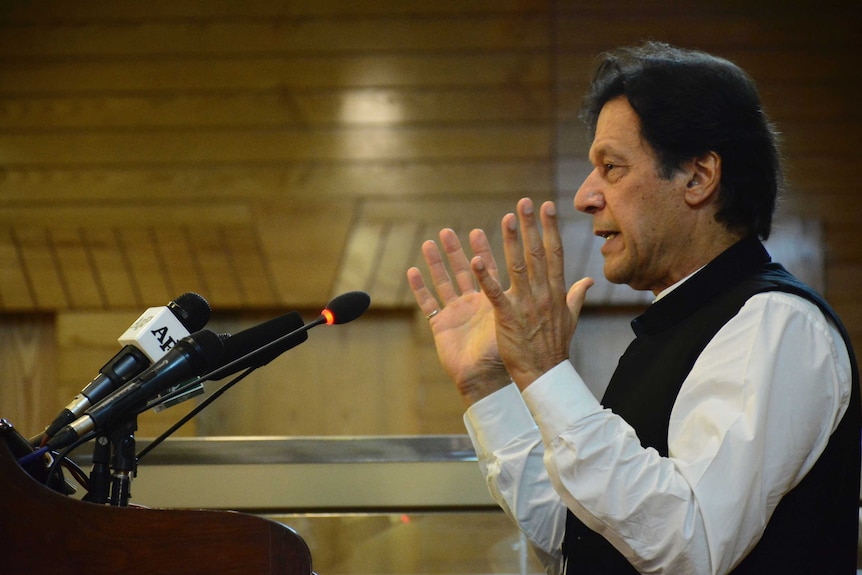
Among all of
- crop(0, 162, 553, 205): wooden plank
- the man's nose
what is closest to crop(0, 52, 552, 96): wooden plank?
crop(0, 162, 553, 205): wooden plank

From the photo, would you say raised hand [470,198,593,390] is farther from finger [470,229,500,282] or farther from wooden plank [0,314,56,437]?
wooden plank [0,314,56,437]

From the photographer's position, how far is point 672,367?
4.78 ft

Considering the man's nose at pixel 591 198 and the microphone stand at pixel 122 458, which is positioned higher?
the man's nose at pixel 591 198

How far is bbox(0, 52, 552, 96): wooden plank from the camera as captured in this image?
4.80m

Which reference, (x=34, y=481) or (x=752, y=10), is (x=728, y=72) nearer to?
(x=34, y=481)

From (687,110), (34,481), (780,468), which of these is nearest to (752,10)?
(687,110)

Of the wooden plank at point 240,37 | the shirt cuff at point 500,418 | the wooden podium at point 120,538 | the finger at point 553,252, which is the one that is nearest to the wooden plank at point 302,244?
the wooden plank at point 240,37

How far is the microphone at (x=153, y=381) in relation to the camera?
120 cm

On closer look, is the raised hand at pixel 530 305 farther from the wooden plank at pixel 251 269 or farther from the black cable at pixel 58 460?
the wooden plank at pixel 251 269

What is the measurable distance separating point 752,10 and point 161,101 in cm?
304

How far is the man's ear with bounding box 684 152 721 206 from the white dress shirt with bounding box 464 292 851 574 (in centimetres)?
24

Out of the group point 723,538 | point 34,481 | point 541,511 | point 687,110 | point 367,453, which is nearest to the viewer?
point 34,481

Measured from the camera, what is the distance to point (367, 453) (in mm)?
2486

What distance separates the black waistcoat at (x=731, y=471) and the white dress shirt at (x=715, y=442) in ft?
0.14
